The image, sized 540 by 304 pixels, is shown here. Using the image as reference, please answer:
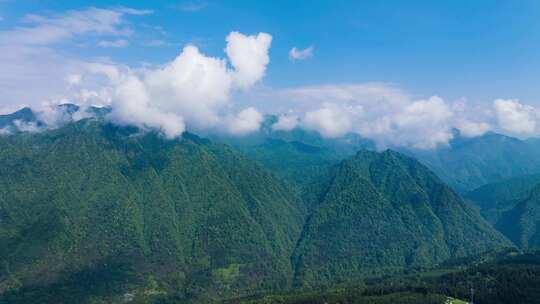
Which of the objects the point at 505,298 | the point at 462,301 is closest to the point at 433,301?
the point at 462,301

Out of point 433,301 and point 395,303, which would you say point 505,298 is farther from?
point 395,303

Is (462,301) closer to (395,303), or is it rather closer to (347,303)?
(395,303)

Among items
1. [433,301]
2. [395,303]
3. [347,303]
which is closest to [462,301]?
[433,301]

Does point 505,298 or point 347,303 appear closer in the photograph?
Result: point 505,298

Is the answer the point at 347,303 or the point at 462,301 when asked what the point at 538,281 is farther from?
the point at 347,303

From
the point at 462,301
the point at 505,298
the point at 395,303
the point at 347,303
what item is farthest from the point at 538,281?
the point at 347,303

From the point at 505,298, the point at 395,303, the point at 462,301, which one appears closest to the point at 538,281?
the point at 505,298
